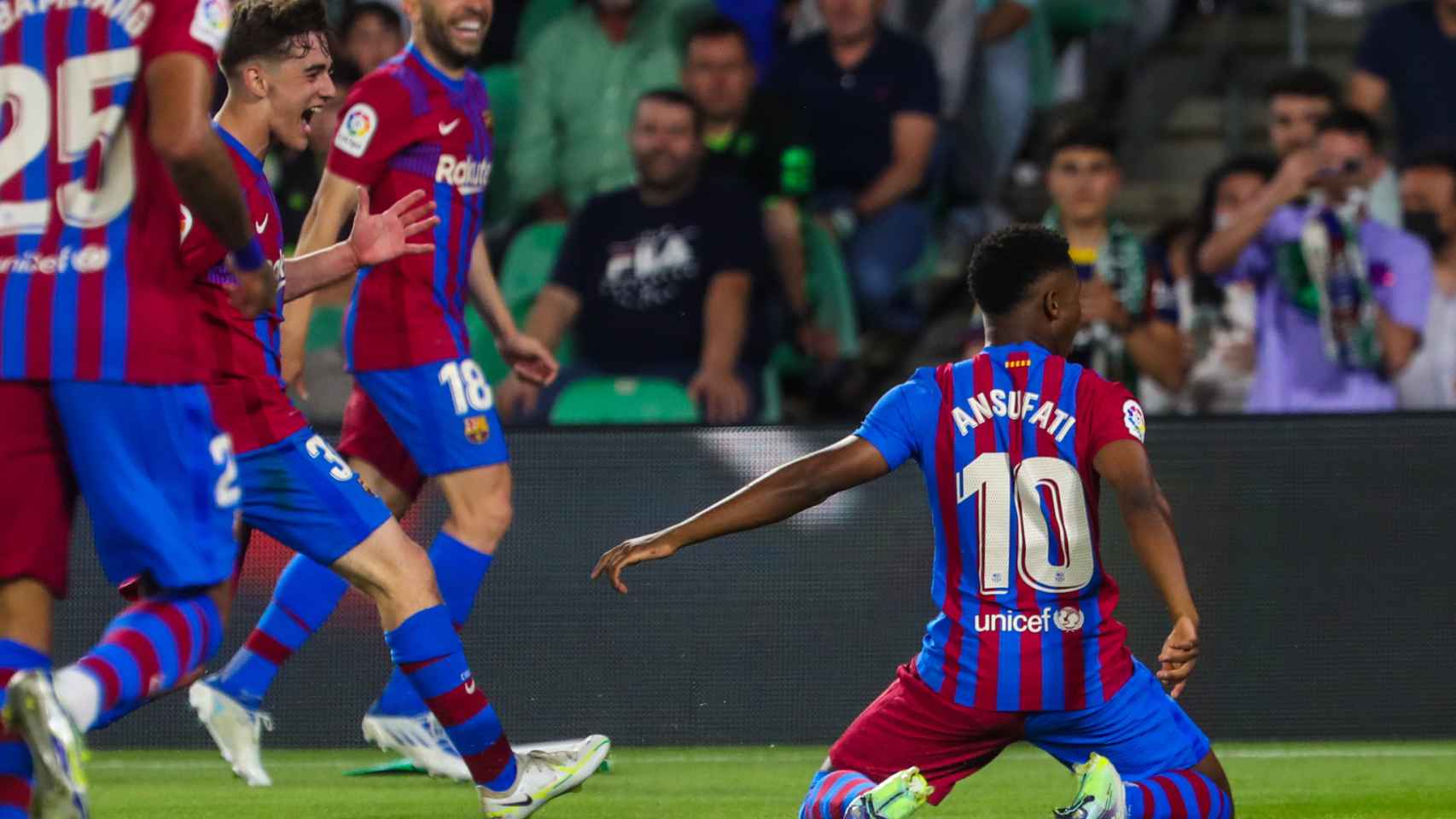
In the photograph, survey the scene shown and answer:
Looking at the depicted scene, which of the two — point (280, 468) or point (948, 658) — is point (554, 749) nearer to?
point (280, 468)

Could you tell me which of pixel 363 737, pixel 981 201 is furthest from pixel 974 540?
pixel 981 201

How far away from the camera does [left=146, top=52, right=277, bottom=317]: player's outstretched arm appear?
3596 millimetres

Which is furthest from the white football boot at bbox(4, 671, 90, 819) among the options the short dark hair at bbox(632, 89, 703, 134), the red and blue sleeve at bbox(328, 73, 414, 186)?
the short dark hair at bbox(632, 89, 703, 134)

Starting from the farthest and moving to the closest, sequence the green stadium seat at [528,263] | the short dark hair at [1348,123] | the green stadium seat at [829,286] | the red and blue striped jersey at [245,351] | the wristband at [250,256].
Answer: the green stadium seat at [528,263] → the green stadium seat at [829,286] → the short dark hair at [1348,123] → the red and blue striped jersey at [245,351] → the wristband at [250,256]

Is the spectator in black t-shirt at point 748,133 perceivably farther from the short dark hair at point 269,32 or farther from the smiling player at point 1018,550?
the smiling player at point 1018,550

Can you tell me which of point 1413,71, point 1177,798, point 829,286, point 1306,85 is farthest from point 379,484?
point 1413,71

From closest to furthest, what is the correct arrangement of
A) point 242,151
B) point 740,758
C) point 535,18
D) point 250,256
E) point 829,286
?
point 250,256, point 242,151, point 740,758, point 829,286, point 535,18

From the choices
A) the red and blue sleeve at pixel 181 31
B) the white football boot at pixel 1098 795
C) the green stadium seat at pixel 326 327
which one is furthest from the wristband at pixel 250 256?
the green stadium seat at pixel 326 327

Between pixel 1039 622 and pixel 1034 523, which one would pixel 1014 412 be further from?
pixel 1039 622

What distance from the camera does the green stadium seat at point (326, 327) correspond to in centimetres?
870

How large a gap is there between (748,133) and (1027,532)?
199 inches

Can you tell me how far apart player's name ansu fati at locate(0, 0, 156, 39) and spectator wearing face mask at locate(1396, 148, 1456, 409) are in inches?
238

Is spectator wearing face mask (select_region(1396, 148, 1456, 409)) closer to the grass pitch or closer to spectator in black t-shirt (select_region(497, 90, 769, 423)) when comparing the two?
the grass pitch

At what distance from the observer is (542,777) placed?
17.2ft
